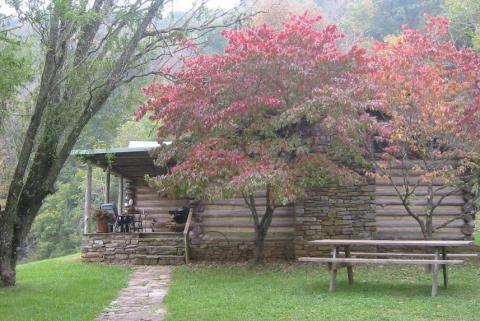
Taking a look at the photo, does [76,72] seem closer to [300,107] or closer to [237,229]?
[300,107]

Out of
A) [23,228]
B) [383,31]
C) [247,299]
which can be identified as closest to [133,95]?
[23,228]

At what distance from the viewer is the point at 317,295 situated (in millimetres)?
8766

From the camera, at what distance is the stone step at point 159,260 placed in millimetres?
14031

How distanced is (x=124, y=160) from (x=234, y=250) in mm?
4637

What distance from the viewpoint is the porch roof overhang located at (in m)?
14.6

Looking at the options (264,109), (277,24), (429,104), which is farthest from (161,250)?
(277,24)

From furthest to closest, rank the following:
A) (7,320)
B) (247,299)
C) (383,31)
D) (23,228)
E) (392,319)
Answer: (383,31) < (23,228) < (247,299) < (7,320) < (392,319)

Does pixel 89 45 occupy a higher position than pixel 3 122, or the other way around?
pixel 89 45

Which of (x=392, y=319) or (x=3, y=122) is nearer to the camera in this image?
(x=392, y=319)

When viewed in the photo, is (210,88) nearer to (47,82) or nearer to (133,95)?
(133,95)

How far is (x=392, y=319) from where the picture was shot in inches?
270

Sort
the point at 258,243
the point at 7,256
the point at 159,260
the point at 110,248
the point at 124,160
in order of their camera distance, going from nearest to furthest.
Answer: the point at 7,256
the point at 258,243
the point at 159,260
the point at 110,248
the point at 124,160

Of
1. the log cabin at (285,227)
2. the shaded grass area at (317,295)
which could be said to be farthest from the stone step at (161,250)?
the shaded grass area at (317,295)

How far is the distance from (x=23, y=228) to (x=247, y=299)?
4.55 m
